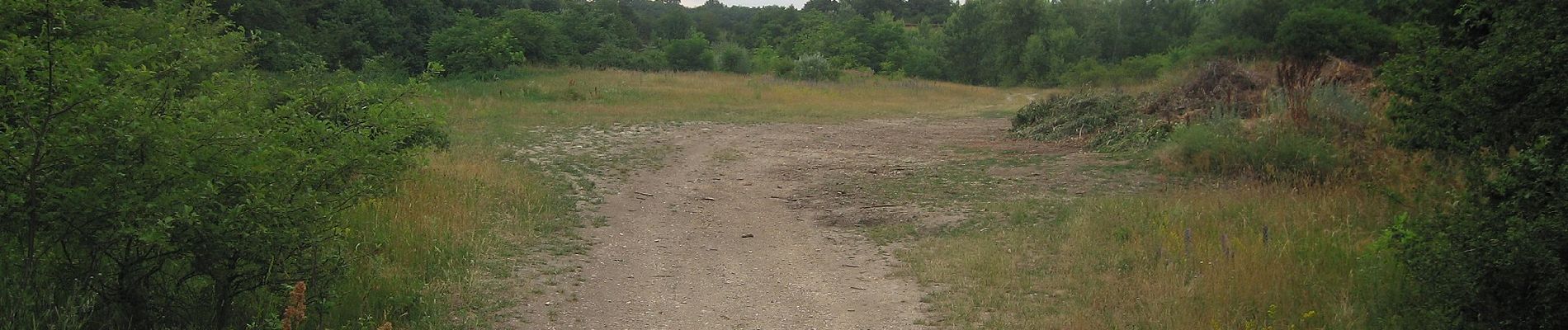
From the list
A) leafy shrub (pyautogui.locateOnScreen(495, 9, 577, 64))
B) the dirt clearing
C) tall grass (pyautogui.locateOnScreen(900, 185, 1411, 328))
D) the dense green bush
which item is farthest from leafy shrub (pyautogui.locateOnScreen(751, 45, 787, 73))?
the dense green bush

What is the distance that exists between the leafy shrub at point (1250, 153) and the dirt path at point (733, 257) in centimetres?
355

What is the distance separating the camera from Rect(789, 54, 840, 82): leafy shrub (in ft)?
139

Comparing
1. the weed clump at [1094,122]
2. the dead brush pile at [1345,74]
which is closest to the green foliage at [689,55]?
the weed clump at [1094,122]

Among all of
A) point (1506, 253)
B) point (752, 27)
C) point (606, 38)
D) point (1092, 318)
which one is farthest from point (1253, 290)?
point (752, 27)

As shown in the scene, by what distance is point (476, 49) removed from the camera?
1287 inches

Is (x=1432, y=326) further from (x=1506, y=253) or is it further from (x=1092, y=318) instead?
(x=1092, y=318)

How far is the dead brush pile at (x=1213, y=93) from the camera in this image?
14.2 metres

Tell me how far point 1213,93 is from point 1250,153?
197 inches

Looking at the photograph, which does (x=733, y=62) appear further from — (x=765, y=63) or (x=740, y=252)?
(x=740, y=252)

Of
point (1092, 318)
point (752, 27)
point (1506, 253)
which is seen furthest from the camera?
point (752, 27)

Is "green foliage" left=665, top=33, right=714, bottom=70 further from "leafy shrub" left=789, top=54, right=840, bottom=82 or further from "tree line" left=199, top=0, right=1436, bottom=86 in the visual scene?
"leafy shrub" left=789, top=54, right=840, bottom=82

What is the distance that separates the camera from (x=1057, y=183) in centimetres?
1121

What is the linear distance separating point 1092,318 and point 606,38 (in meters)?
46.5

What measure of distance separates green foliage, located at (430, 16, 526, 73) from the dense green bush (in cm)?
2922
